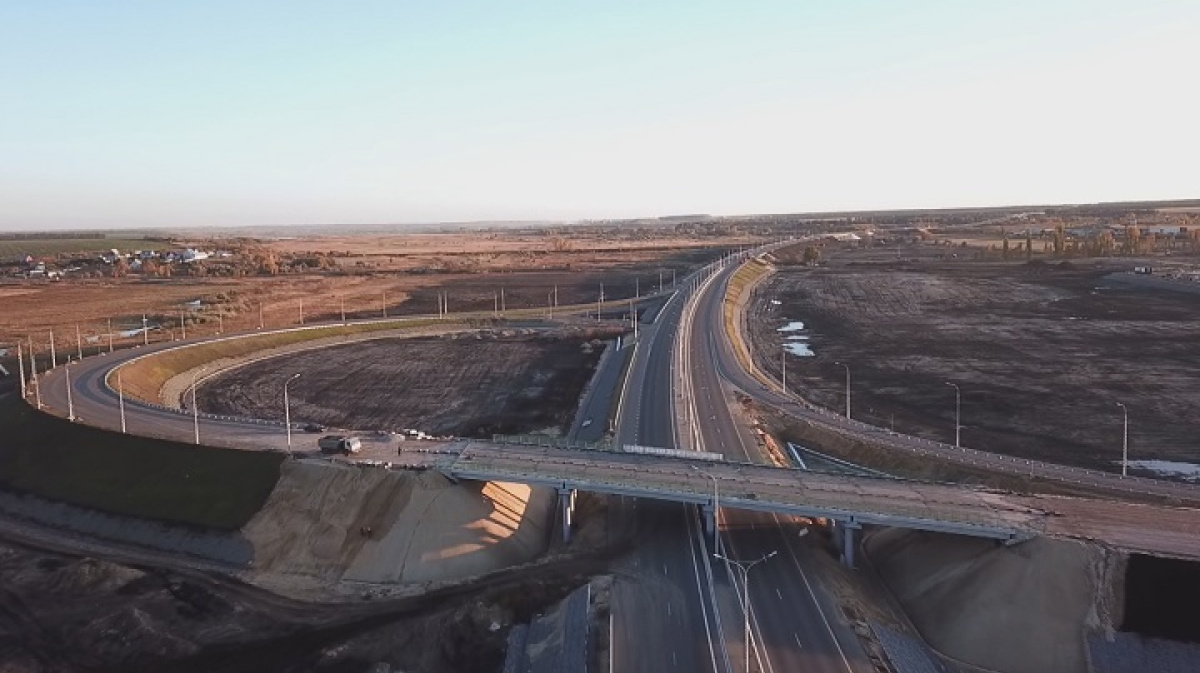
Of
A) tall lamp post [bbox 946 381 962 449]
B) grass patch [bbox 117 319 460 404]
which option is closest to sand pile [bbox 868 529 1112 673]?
tall lamp post [bbox 946 381 962 449]

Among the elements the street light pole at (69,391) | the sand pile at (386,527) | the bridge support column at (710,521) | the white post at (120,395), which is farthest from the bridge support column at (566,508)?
the street light pole at (69,391)

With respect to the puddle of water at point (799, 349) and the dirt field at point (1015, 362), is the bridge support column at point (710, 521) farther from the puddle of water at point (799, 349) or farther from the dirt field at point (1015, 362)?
the puddle of water at point (799, 349)

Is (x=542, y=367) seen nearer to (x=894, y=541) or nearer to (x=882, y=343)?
(x=882, y=343)

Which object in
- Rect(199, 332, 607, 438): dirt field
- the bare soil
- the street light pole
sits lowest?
the bare soil

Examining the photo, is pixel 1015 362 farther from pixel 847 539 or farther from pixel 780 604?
pixel 780 604

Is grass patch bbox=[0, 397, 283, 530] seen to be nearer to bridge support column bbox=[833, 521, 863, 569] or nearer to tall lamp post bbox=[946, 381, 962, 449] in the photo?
bridge support column bbox=[833, 521, 863, 569]

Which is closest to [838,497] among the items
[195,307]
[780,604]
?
[780,604]

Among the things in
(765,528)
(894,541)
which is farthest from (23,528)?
(894,541)
